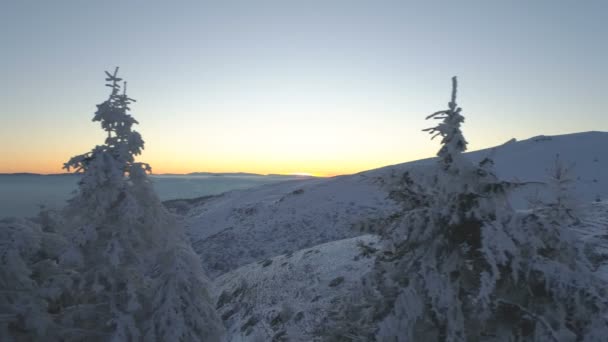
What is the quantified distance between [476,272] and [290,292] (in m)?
11.4

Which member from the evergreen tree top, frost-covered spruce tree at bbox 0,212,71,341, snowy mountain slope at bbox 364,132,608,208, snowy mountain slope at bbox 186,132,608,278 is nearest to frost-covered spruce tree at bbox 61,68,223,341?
frost-covered spruce tree at bbox 0,212,71,341

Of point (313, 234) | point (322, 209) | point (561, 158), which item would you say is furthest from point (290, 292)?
point (561, 158)

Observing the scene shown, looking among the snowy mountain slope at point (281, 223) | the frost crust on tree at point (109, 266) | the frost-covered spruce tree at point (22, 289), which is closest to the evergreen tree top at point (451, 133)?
the frost crust on tree at point (109, 266)

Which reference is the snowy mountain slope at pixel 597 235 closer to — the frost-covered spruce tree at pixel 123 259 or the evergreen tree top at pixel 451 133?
the evergreen tree top at pixel 451 133

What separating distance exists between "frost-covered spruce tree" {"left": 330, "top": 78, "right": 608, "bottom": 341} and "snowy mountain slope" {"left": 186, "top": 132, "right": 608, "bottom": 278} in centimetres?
1838

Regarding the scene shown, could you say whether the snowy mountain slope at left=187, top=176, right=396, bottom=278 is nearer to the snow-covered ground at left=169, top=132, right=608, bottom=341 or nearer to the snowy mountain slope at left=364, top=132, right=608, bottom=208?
the snow-covered ground at left=169, top=132, right=608, bottom=341

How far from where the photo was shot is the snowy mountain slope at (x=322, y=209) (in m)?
31.3

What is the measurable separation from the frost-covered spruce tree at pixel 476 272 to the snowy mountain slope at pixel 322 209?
60.3ft

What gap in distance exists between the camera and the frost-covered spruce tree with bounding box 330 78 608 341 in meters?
5.31

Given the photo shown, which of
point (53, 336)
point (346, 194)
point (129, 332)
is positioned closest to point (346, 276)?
point (129, 332)

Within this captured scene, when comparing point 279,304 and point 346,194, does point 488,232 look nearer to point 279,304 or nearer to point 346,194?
point 279,304

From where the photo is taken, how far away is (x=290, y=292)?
53.5ft

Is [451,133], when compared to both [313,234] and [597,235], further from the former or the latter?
[313,234]

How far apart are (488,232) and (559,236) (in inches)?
56.2
